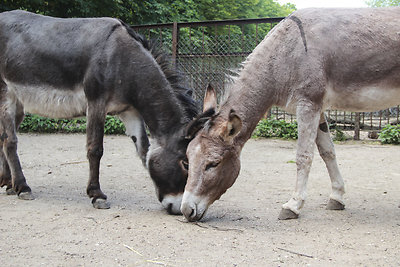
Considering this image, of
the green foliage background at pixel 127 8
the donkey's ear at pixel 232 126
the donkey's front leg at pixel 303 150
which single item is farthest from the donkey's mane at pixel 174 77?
the green foliage background at pixel 127 8

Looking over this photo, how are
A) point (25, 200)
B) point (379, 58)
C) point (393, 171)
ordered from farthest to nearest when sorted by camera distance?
point (393, 171) < point (25, 200) < point (379, 58)

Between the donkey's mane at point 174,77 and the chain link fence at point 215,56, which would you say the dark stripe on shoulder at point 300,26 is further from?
the chain link fence at point 215,56

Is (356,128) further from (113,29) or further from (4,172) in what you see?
(4,172)

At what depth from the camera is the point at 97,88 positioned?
441cm

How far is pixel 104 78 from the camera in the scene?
14.5 ft

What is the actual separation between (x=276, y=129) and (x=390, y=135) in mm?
2626

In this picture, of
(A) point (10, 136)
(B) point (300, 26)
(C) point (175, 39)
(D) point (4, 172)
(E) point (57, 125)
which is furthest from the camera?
(E) point (57, 125)

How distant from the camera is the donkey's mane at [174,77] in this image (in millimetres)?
4535

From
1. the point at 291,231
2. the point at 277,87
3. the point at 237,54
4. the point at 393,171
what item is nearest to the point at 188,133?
the point at 277,87

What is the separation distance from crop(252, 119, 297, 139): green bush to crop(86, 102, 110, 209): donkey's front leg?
6.42 m

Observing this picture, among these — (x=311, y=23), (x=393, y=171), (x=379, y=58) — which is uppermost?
(x=311, y=23)

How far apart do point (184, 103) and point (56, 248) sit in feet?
6.87

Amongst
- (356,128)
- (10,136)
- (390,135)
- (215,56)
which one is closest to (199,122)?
(10,136)

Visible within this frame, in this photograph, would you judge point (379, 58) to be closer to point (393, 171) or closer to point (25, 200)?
point (393, 171)
